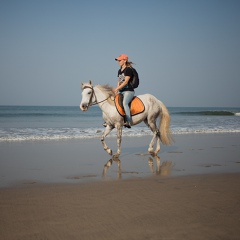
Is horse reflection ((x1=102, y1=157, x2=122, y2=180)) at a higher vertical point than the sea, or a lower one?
higher

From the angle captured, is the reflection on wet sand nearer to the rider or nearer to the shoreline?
the shoreline

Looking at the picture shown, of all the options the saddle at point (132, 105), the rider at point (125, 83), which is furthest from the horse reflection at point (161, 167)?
the rider at point (125, 83)

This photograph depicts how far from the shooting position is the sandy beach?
109 inches

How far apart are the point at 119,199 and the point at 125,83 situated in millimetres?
4573

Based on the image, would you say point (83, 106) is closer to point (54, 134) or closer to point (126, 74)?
point (126, 74)

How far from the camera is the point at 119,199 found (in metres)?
3.77

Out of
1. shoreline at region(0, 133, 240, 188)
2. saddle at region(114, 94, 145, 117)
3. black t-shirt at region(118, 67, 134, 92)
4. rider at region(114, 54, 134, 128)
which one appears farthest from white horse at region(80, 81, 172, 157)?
shoreline at region(0, 133, 240, 188)

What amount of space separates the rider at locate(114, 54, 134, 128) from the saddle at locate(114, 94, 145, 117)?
0.10 m

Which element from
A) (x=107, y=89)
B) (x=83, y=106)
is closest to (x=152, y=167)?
(x=83, y=106)

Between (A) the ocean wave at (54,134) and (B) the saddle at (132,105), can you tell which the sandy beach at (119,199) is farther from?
(A) the ocean wave at (54,134)

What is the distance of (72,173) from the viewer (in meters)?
5.70

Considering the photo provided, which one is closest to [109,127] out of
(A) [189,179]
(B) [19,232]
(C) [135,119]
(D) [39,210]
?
(C) [135,119]

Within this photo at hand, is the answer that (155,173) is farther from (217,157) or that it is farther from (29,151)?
(29,151)

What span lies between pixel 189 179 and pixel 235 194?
44.8 inches
